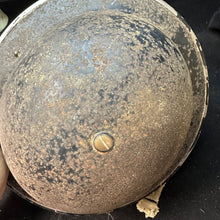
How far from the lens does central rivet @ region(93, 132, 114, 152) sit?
76 cm

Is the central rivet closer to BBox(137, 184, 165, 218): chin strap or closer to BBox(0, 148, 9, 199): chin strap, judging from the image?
BBox(0, 148, 9, 199): chin strap

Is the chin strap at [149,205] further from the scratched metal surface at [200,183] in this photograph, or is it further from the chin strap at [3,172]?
the chin strap at [3,172]

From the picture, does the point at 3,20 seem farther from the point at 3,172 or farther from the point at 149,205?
the point at 149,205

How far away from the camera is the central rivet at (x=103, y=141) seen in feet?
2.49

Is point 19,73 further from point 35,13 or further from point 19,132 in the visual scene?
point 35,13

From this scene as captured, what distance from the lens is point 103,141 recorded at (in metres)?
0.76

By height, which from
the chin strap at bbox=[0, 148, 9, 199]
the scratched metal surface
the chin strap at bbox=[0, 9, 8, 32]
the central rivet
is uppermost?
the chin strap at bbox=[0, 9, 8, 32]

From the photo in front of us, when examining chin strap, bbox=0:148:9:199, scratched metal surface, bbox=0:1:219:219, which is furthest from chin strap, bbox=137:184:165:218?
chin strap, bbox=0:148:9:199

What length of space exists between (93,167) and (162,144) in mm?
204

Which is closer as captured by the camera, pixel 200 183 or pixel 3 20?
pixel 200 183

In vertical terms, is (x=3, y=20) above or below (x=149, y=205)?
above

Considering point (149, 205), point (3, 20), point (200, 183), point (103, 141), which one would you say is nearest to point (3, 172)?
point (103, 141)

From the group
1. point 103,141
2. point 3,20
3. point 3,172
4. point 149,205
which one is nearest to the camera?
point 103,141

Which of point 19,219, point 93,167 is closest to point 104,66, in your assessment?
point 93,167
